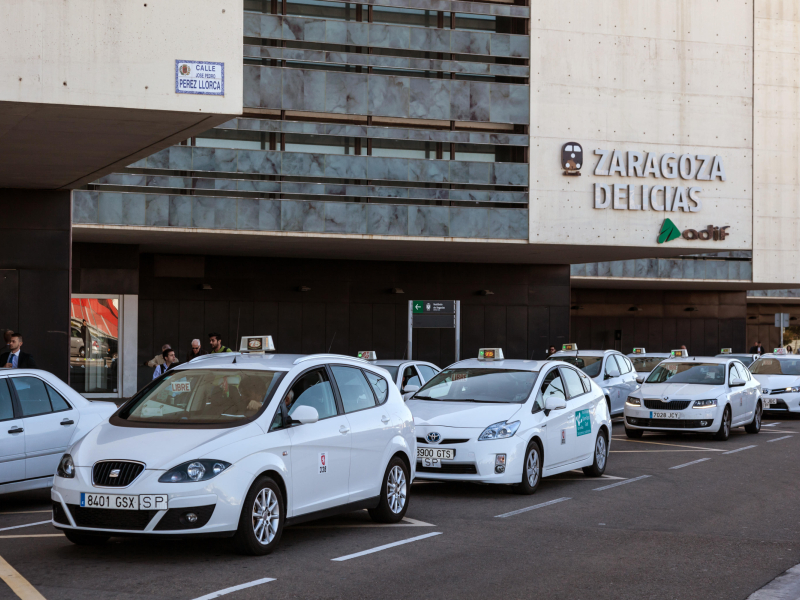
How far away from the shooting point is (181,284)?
29.9 meters

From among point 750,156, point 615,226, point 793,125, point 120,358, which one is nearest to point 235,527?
point 120,358

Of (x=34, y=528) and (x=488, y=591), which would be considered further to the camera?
(x=34, y=528)

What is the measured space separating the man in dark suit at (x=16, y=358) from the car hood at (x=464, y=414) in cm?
535

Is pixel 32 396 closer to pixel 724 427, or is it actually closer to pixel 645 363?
pixel 724 427

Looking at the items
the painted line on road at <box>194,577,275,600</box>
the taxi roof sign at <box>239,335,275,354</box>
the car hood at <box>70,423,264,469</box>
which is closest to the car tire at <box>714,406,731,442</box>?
the taxi roof sign at <box>239,335,275,354</box>

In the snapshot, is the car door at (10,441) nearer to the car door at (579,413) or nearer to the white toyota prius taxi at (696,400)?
the car door at (579,413)

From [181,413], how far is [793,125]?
3716cm

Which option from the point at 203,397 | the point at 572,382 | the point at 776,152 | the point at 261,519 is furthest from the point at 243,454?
the point at 776,152

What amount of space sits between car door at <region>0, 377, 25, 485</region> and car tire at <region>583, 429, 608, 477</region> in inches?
270

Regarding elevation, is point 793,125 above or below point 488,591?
above

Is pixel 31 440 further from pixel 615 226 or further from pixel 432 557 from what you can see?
pixel 615 226

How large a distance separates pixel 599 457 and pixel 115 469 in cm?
757

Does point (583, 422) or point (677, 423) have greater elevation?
point (583, 422)

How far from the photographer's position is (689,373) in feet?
64.0
